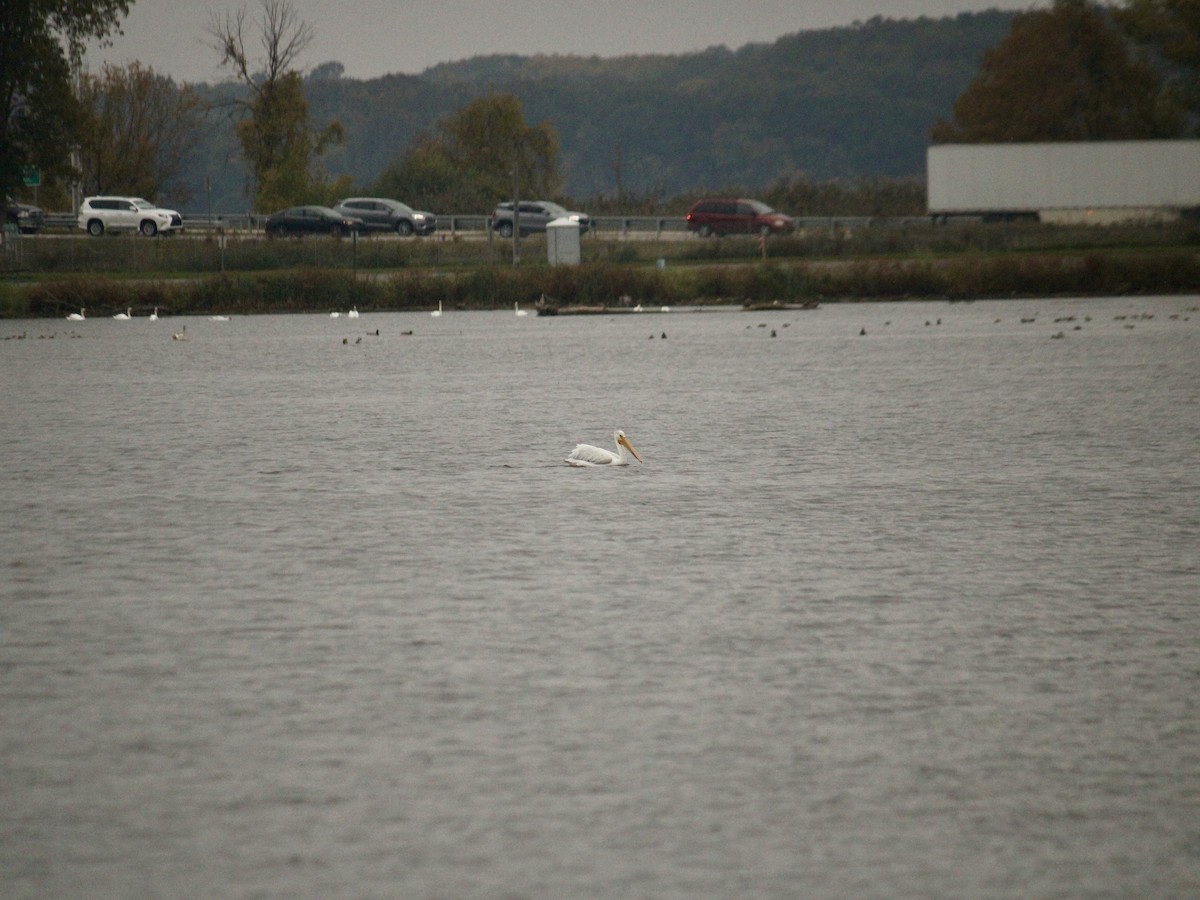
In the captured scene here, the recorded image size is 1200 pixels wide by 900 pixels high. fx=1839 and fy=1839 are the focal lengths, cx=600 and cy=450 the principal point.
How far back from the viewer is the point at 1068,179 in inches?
3036

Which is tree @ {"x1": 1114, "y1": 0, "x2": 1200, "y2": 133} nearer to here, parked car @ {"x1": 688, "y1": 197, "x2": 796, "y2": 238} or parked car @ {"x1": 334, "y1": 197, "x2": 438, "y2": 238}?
parked car @ {"x1": 688, "y1": 197, "x2": 796, "y2": 238}

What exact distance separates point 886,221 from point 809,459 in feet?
205

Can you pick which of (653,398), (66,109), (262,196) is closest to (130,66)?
(262,196)

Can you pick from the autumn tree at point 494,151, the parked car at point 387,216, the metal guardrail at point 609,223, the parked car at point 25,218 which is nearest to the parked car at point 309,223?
the parked car at point 387,216

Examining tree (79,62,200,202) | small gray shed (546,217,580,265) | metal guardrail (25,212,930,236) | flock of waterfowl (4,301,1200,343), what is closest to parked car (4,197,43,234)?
metal guardrail (25,212,930,236)

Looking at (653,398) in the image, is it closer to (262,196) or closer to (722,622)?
(722,622)

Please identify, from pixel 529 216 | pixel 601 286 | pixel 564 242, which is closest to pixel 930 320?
pixel 601 286

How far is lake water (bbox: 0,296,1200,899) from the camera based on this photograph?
560 cm

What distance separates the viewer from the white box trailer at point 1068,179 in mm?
76000

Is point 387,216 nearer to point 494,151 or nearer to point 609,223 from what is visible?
point 609,223

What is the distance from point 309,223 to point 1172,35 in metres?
50.0

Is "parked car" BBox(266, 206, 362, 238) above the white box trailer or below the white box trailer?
below

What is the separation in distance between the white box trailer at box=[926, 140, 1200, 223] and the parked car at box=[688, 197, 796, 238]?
423 inches

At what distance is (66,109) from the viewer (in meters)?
60.8
